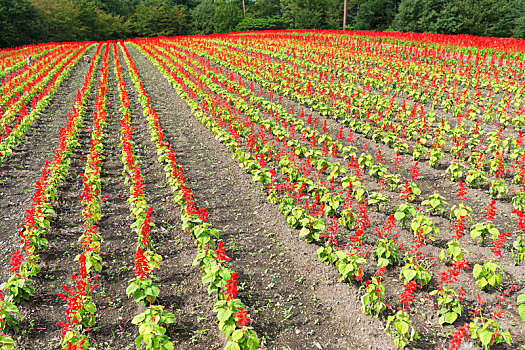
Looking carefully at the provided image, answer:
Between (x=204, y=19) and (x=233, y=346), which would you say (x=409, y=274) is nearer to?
(x=233, y=346)

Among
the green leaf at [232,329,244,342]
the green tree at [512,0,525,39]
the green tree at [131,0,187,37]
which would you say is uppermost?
the green tree at [131,0,187,37]

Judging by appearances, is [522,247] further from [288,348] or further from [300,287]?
[288,348]

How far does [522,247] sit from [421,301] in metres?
1.97

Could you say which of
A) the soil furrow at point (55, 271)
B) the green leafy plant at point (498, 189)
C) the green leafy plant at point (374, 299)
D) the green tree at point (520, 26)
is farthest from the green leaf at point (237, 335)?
the green tree at point (520, 26)

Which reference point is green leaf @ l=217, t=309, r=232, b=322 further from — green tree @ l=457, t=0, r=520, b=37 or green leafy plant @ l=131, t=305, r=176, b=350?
Answer: green tree @ l=457, t=0, r=520, b=37

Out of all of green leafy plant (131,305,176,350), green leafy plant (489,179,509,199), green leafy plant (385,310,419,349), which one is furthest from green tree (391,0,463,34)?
green leafy plant (131,305,176,350)

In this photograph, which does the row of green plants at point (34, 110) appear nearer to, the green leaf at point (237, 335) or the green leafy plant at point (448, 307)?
the green leaf at point (237, 335)

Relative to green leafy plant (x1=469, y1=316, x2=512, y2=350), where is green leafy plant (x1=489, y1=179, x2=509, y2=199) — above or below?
above

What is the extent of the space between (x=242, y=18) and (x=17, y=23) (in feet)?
108

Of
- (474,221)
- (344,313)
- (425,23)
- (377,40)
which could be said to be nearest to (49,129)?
(344,313)

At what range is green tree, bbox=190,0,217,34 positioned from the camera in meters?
63.0

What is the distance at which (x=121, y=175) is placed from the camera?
30.8 feet

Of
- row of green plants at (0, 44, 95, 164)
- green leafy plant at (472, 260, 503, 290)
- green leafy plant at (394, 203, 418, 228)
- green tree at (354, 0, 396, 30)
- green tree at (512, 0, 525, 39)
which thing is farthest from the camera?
green tree at (354, 0, 396, 30)

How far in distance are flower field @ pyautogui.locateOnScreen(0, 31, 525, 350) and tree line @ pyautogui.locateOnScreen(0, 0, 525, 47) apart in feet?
112
